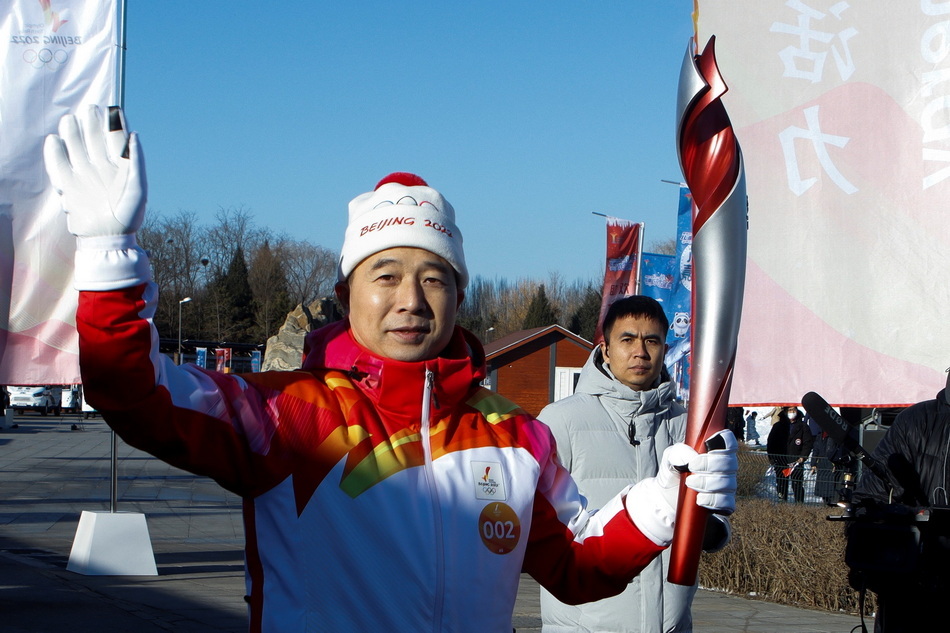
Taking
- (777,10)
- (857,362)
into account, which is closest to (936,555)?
(857,362)

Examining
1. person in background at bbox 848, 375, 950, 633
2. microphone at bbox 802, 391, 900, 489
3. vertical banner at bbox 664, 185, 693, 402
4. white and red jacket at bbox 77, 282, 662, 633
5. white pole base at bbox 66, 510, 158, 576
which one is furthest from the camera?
vertical banner at bbox 664, 185, 693, 402

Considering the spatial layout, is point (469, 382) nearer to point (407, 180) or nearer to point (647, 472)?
point (407, 180)

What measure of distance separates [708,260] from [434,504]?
716mm

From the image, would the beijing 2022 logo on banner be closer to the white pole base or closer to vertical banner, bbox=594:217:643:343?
the white pole base

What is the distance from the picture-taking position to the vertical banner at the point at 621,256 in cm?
1579

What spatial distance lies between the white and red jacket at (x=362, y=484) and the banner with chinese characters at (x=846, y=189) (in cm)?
204

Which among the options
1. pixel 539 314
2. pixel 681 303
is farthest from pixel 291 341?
pixel 539 314

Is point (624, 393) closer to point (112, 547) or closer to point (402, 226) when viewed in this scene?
point (402, 226)

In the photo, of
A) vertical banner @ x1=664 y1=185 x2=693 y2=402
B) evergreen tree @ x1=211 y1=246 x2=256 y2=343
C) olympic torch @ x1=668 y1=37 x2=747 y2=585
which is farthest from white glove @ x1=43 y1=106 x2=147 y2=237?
evergreen tree @ x1=211 y1=246 x2=256 y2=343

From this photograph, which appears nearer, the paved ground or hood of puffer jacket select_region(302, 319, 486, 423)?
hood of puffer jacket select_region(302, 319, 486, 423)

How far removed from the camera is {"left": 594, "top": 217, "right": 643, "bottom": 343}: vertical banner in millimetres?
15791

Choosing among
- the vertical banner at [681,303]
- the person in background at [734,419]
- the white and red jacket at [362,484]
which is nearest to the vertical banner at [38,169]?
the person in background at [734,419]

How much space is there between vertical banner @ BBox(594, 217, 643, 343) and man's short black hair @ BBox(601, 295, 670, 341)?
11811mm

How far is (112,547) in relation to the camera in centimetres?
779
